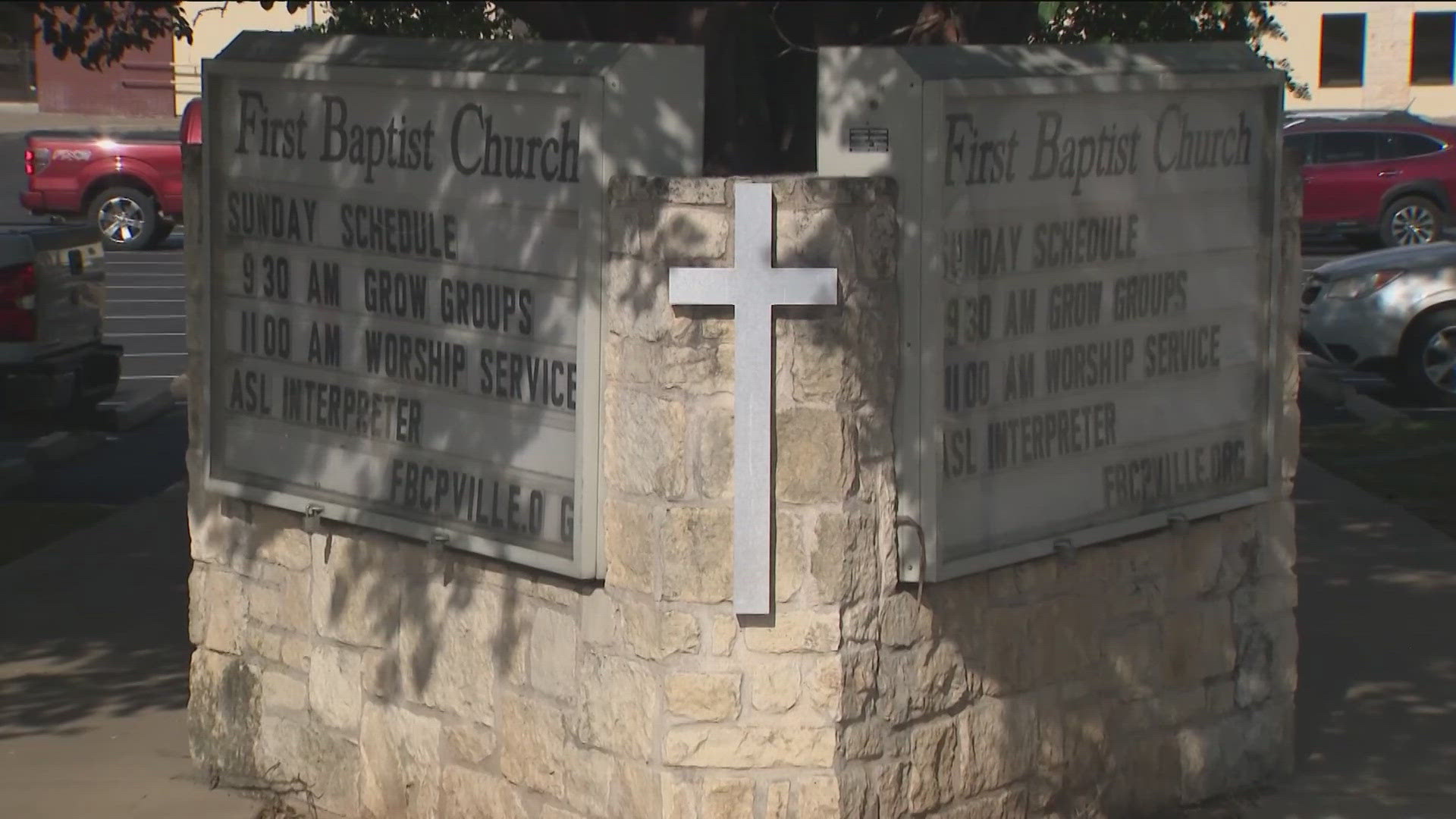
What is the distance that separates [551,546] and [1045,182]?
1.65m

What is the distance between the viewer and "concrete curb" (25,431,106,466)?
12.7 meters

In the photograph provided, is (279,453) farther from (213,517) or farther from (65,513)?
(65,513)

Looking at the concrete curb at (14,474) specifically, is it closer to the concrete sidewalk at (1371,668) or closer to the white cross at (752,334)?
the concrete sidewalk at (1371,668)

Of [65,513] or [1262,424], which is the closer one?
[1262,424]

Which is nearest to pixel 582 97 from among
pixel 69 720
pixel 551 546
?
pixel 551 546

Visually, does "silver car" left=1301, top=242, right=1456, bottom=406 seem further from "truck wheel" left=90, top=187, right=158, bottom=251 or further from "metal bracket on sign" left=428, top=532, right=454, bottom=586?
"truck wheel" left=90, top=187, right=158, bottom=251

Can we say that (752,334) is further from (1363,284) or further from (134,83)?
(134,83)

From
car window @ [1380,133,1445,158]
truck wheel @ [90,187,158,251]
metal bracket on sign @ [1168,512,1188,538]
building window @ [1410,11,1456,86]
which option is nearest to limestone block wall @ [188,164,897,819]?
metal bracket on sign @ [1168,512,1188,538]

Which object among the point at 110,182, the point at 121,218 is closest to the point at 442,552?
the point at 110,182

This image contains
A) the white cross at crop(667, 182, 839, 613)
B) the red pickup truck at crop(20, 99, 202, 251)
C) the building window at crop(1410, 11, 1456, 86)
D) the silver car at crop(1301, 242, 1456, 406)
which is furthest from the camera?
the building window at crop(1410, 11, 1456, 86)

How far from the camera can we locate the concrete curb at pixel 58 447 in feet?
41.8

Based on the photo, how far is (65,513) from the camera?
11.3 meters

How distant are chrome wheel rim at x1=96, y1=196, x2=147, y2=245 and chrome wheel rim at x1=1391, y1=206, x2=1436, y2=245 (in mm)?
16170

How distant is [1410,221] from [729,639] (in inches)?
907
